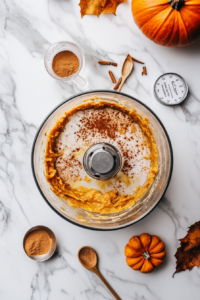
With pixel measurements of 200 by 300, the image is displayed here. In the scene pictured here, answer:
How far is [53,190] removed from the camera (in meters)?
1.04

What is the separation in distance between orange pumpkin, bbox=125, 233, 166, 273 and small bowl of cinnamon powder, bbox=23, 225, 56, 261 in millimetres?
363

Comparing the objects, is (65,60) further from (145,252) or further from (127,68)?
(145,252)

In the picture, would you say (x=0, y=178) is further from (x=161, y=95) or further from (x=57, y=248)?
(x=161, y=95)

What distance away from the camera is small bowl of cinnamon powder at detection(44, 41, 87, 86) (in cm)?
110

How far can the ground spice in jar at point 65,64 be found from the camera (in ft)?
3.60

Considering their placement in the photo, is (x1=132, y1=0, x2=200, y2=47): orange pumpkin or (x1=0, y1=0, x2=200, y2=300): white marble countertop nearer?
(x1=132, y1=0, x2=200, y2=47): orange pumpkin

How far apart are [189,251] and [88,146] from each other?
2.23 feet

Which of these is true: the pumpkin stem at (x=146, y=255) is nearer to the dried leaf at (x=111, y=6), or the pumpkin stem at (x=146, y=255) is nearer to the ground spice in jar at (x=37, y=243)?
the ground spice in jar at (x=37, y=243)

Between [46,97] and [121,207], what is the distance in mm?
627

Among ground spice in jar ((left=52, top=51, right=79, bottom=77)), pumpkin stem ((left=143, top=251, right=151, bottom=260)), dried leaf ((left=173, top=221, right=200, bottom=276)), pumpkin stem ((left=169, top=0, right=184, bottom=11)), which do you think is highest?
pumpkin stem ((left=169, top=0, right=184, bottom=11))

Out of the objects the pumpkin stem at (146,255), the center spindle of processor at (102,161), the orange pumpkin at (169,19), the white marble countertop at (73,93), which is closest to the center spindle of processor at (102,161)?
the center spindle of processor at (102,161)

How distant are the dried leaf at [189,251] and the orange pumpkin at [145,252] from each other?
89 mm

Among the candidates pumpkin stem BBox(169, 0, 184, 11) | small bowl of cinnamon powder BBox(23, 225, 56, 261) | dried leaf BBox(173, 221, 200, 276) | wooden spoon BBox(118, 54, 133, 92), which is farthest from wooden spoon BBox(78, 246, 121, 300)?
pumpkin stem BBox(169, 0, 184, 11)

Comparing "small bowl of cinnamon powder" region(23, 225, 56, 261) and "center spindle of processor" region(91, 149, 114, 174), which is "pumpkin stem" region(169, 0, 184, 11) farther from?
"small bowl of cinnamon powder" region(23, 225, 56, 261)
